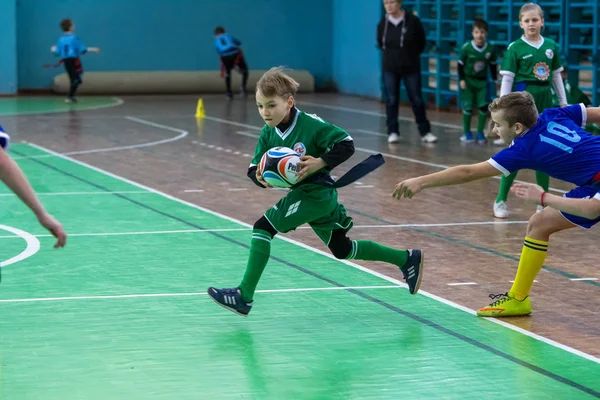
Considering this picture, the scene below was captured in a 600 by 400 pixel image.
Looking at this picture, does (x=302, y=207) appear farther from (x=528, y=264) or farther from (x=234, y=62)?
(x=234, y=62)

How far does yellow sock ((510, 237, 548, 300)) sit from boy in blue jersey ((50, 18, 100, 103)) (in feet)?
67.1

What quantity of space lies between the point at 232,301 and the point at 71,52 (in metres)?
20.3

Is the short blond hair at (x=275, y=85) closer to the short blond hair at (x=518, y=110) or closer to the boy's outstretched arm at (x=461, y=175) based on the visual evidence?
the boy's outstretched arm at (x=461, y=175)

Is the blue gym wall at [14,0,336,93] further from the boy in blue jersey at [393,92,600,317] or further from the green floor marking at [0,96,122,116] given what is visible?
the boy in blue jersey at [393,92,600,317]

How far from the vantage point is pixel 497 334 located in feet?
23.2

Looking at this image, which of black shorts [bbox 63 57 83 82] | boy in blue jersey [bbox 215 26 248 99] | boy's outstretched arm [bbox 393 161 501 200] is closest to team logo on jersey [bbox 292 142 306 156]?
boy's outstretched arm [bbox 393 161 501 200]

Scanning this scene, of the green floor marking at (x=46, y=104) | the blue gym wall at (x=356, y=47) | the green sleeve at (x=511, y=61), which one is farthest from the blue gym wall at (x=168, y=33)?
the green sleeve at (x=511, y=61)

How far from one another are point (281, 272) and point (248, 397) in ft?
10.4

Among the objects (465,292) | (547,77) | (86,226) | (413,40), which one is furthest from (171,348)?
(413,40)

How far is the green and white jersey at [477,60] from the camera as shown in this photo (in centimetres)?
1902

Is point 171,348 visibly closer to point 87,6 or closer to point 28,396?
point 28,396

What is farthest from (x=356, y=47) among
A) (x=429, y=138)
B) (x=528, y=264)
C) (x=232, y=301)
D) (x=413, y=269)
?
(x=232, y=301)

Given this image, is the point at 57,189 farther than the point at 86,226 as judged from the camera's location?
Yes

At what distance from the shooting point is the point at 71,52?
2656 cm
